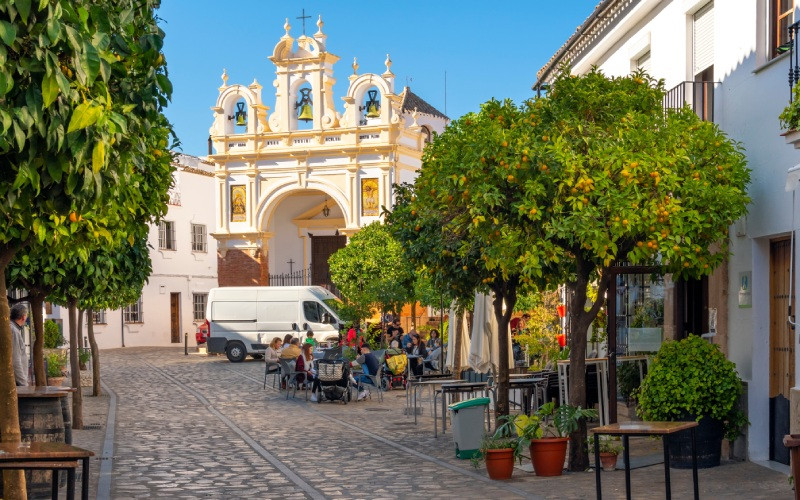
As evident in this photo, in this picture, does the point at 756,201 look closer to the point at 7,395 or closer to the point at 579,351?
the point at 579,351

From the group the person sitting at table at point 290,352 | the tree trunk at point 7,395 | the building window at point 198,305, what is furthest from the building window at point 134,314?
the tree trunk at point 7,395

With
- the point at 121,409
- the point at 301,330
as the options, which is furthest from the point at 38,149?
the point at 301,330

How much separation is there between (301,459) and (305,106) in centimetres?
3773

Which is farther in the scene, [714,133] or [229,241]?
[229,241]

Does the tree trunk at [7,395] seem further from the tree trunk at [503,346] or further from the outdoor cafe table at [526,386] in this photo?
the outdoor cafe table at [526,386]

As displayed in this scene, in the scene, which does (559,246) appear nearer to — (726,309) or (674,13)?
(726,309)

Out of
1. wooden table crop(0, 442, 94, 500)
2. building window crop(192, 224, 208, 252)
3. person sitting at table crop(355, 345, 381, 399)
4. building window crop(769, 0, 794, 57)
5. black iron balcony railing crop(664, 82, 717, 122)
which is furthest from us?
building window crop(192, 224, 208, 252)

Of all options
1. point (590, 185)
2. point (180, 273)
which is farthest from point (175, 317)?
point (590, 185)

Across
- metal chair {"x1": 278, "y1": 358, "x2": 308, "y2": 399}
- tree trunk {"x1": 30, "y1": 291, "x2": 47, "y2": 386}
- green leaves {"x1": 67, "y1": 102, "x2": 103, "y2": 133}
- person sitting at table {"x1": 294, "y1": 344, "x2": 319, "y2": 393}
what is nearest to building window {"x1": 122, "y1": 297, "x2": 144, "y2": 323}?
person sitting at table {"x1": 294, "y1": 344, "x2": 319, "y2": 393}

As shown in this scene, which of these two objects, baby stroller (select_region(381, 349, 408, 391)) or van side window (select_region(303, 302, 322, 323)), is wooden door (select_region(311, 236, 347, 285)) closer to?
van side window (select_region(303, 302, 322, 323))

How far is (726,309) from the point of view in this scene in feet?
45.5

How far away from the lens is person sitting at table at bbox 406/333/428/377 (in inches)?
1117

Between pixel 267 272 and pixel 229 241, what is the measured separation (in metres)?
2.14

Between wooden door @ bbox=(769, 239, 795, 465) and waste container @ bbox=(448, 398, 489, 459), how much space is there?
130 inches
